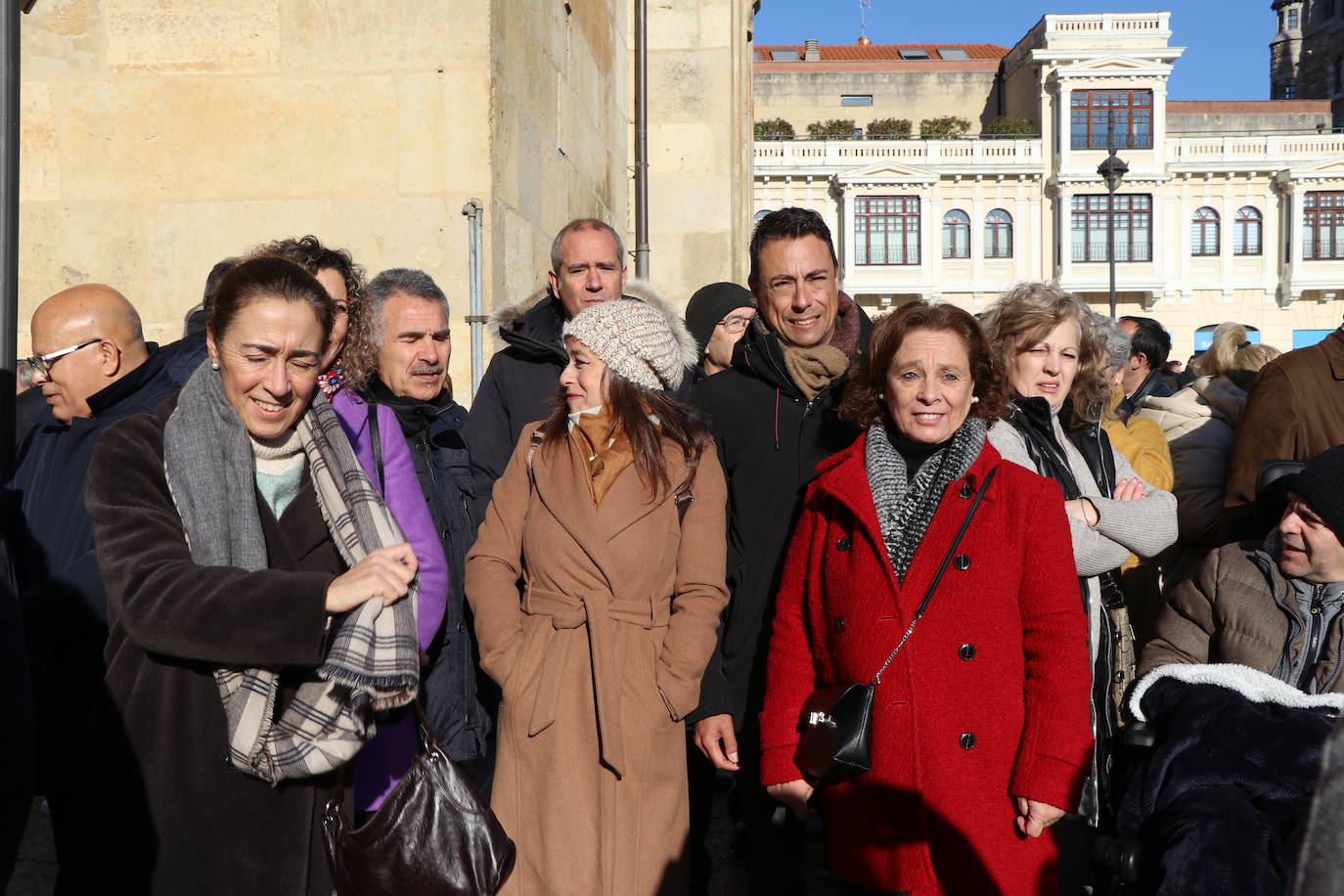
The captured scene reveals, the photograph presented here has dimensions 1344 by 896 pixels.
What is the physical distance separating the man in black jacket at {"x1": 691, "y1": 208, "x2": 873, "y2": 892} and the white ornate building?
47.0 m

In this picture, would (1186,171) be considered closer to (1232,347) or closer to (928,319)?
(1232,347)

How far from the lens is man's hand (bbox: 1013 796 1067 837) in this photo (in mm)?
2850

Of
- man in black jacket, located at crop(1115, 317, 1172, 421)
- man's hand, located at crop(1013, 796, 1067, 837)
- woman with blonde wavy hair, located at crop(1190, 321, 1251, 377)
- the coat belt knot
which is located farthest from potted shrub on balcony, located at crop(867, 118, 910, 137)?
man's hand, located at crop(1013, 796, 1067, 837)

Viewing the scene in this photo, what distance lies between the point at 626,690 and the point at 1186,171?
5391cm

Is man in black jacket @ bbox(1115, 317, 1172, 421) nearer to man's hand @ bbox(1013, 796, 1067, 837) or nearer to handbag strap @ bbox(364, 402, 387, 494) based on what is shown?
man's hand @ bbox(1013, 796, 1067, 837)

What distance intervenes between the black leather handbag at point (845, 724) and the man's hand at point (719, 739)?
0.99 feet

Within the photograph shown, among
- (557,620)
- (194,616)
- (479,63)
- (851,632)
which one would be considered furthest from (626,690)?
(479,63)

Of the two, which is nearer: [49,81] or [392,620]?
[392,620]

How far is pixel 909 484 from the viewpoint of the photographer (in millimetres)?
3154

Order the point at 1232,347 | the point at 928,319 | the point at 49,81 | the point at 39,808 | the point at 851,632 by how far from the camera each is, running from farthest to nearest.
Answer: the point at 1232,347, the point at 49,81, the point at 39,808, the point at 928,319, the point at 851,632

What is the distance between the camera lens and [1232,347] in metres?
6.27

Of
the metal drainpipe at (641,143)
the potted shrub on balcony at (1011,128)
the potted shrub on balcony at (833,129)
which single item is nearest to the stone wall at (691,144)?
the metal drainpipe at (641,143)

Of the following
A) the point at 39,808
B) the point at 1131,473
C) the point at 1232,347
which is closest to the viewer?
the point at 1131,473

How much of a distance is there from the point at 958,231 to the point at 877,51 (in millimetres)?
18782
